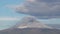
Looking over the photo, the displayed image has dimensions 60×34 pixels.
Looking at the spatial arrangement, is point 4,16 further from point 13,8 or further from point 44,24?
point 44,24

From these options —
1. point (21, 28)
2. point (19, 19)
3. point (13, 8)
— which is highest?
point (13, 8)

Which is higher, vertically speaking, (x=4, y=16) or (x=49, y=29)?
(x=4, y=16)

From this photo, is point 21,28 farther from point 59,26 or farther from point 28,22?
point 59,26

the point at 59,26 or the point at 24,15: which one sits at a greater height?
the point at 24,15

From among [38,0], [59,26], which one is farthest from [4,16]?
[59,26]

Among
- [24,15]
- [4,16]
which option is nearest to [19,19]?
[24,15]

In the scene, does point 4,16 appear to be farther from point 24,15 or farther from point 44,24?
point 44,24

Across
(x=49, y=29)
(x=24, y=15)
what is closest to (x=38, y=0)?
(x=24, y=15)
